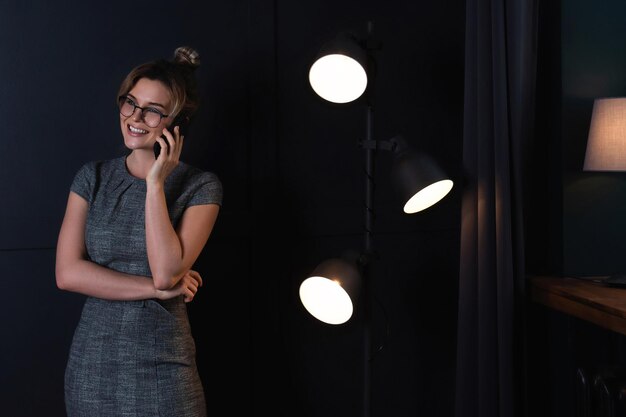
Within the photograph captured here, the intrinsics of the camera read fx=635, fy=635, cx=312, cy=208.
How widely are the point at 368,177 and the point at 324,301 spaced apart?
0.41 metres

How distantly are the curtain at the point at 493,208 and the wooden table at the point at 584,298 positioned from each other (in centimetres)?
10

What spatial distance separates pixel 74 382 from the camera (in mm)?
1683

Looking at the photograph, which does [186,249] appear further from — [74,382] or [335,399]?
[335,399]

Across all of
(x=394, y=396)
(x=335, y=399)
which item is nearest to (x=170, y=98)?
(x=335, y=399)

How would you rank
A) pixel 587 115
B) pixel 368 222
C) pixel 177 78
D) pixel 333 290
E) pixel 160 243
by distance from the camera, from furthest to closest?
pixel 587 115 < pixel 368 222 < pixel 333 290 < pixel 177 78 < pixel 160 243

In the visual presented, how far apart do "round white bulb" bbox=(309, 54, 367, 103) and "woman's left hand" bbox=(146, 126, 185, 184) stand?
43 centimetres

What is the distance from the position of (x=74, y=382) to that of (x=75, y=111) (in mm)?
918

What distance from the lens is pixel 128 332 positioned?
1.68 meters

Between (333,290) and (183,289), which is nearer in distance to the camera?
(183,289)

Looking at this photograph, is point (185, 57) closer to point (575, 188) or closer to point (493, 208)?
point (493, 208)

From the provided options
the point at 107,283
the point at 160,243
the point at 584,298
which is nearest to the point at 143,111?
the point at 160,243

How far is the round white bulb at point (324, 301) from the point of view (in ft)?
6.03


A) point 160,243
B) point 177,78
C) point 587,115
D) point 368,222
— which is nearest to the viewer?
point 160,243

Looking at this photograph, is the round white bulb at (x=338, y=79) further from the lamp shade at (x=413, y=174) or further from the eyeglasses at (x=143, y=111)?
the eyeglasses at (x=143, y=111)
